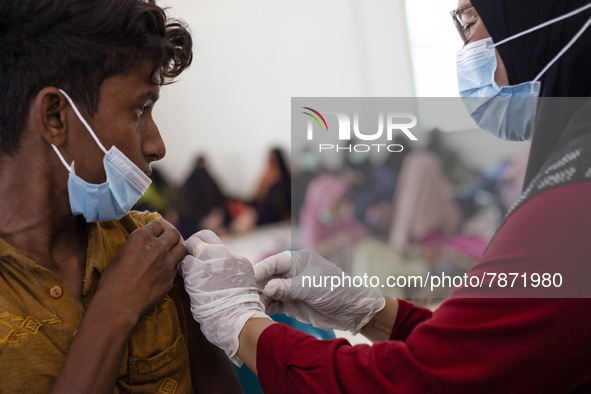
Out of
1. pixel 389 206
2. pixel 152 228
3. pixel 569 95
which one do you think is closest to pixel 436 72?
pixel 389 206

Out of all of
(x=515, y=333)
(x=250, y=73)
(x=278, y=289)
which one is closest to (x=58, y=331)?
(x=278, y=289)

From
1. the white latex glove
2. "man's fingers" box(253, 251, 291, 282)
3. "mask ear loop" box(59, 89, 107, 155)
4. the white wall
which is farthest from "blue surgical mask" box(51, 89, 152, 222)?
the white wall

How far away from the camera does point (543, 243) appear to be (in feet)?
3.39

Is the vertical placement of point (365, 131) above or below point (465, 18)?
below

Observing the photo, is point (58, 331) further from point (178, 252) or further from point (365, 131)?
point (365, 131)

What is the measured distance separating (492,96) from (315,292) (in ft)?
2.46

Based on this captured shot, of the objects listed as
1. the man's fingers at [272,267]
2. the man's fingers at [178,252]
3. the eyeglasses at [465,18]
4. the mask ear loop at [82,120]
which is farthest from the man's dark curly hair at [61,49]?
the eyeglasses at [465,18]

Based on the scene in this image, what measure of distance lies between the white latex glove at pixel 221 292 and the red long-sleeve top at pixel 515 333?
30 centimetres

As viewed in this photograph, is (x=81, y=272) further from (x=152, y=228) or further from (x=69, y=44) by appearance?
(x=69, y=44)

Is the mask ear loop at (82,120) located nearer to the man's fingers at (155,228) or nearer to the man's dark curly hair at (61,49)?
the man's dark curly hair at (61,49)

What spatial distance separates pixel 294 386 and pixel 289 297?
1.38ft

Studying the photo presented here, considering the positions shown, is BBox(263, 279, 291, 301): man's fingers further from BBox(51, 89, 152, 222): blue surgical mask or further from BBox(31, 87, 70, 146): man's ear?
BBox(31, 87, 70, 146): man's ear

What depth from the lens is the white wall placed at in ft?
17.5

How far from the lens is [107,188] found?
1.30 meters
